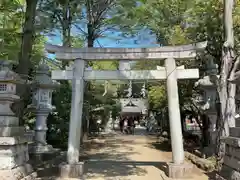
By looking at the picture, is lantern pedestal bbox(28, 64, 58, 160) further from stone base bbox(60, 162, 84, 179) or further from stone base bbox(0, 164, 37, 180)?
stone base bbox(0, 164, 37, 180)

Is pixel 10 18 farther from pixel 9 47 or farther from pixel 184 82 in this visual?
pixel 184 82

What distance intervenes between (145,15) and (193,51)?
9.17 meters

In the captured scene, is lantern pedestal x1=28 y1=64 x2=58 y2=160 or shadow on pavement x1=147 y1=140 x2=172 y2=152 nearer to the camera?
lantern pedestal x1=28 y1=64 x2=58 y2=160

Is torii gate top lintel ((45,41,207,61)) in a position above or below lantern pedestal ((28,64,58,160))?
above

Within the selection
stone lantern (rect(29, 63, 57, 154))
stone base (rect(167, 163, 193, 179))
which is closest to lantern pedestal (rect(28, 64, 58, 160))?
stone lantern (rect(29, 63, 57, 154))

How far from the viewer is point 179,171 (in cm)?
988

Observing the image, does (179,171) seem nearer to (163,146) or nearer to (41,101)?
(41,101)

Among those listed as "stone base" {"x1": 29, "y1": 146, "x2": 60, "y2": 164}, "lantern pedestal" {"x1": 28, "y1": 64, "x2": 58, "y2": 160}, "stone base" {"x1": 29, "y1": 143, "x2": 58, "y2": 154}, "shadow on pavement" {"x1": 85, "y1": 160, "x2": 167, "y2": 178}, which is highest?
"lantern pedestal" {"x1": 28, "y1": 64, "x2": 58, "y2": 160}

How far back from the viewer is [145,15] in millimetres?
19078

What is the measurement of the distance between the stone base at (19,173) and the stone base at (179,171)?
4.17 m

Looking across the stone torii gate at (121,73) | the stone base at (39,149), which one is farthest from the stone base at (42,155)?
the stone torii gate at (121,73)

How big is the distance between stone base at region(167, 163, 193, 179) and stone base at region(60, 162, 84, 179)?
9.32 ft

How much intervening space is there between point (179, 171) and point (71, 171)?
3.40m

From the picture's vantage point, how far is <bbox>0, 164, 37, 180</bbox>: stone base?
307 inches
